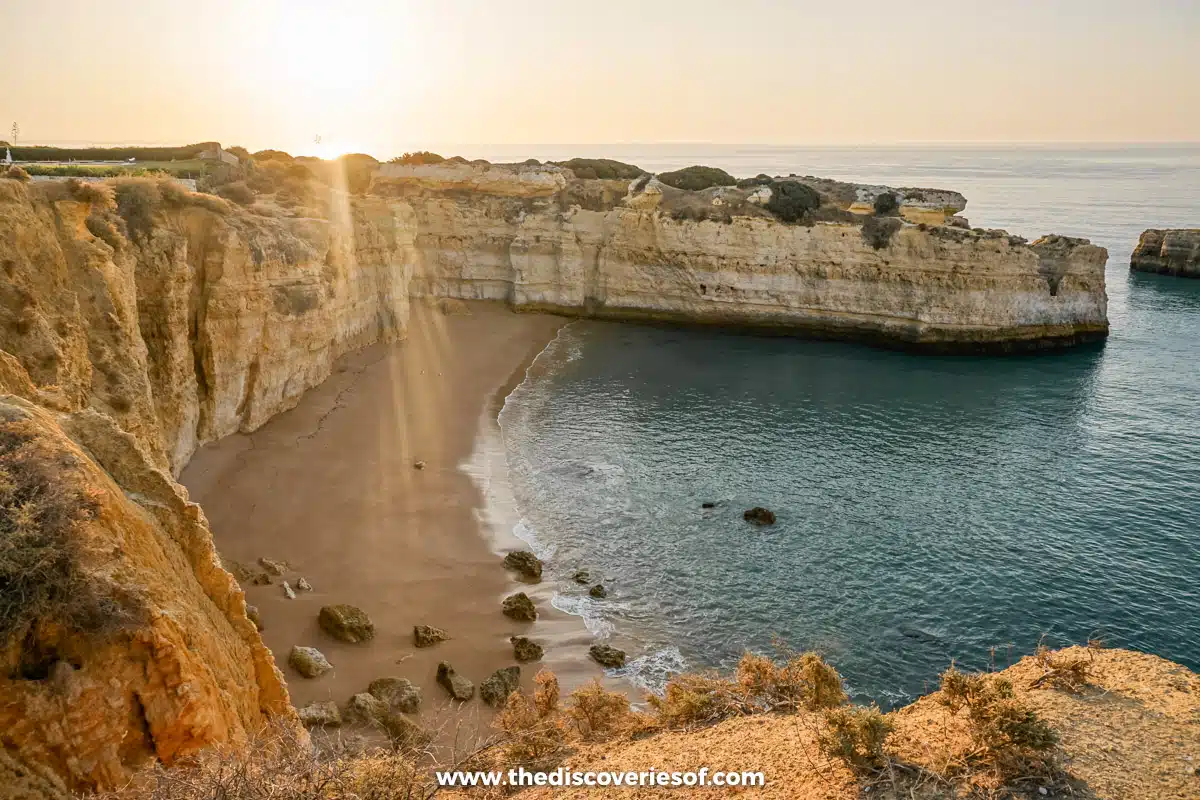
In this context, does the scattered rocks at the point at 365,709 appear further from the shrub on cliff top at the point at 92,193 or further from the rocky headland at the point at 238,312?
the shrub on cliff top at the point at 92,193

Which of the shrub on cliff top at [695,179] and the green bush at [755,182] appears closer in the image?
the green bush at [755,182]

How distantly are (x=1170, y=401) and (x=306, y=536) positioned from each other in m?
38.3

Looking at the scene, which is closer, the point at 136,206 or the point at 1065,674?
the point at 1065,674

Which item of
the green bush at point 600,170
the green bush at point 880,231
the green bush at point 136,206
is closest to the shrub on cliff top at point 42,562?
the green bush at point 136,206

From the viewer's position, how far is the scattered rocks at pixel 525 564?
21.0 m

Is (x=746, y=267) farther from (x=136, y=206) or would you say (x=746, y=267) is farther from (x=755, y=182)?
(x=136, y=206)

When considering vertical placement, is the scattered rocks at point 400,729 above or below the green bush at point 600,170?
below

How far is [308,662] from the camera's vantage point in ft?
50.5

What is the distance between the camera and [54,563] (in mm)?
7570

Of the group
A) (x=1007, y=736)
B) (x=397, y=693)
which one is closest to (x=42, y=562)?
(x=397, y=693)

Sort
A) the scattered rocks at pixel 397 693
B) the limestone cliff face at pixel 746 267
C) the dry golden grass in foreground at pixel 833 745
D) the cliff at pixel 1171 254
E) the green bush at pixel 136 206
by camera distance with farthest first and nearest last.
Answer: the cliff at pixel 1171 254 < the limestone cliff face at pixel 746 267 < the green bush at pixel 136 206 < the scattered rocks at pixel 397 693 < the dry golden grass in foreground at pixel 833 745

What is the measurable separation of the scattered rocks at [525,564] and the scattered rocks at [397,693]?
229 inches

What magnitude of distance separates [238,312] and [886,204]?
141 feet

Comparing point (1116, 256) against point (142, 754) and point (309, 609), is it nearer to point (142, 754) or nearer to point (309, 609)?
point (309, 609)
